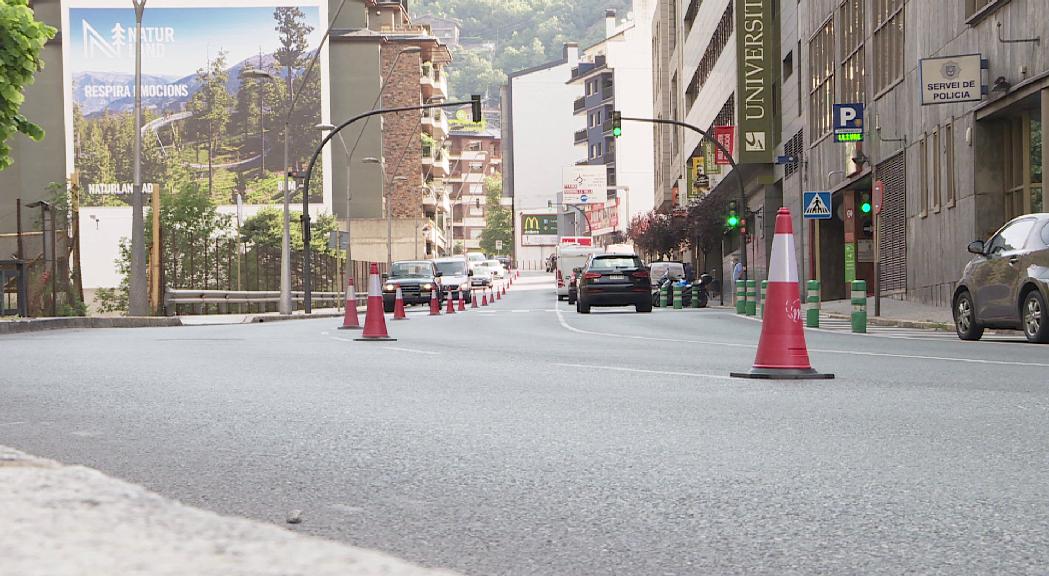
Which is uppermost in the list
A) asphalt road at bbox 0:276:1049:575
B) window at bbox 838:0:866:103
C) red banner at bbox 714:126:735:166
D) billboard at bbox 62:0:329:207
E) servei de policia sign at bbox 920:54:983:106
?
billboard at bbox 62:0:329:207

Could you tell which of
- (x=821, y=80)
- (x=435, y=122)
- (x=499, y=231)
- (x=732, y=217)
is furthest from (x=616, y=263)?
(x=499, y=231)

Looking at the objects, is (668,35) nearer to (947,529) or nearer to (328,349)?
(328,349)

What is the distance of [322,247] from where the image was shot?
68.6 m

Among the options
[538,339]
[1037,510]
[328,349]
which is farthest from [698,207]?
[1037,510]

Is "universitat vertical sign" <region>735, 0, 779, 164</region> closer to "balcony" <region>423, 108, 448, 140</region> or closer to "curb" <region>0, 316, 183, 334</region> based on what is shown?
"curb" <region>0, 316, 183, 334</region>

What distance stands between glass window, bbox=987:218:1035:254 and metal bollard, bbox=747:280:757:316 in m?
14.9

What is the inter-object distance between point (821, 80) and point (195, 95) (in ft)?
158

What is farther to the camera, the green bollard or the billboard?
the billboard

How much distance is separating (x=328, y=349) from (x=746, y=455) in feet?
35.2

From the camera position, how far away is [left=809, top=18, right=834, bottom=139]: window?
43.5 metres

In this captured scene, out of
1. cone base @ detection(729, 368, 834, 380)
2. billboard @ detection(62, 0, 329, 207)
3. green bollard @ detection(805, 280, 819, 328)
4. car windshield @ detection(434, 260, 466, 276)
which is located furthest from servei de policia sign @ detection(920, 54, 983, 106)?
billboard @ detection(62, 0, 329, 207)

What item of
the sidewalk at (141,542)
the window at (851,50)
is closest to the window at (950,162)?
the window at (851,50)

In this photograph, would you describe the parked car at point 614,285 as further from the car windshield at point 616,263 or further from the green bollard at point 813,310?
the green bollard at point 813,310

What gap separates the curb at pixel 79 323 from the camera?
2418 cm
